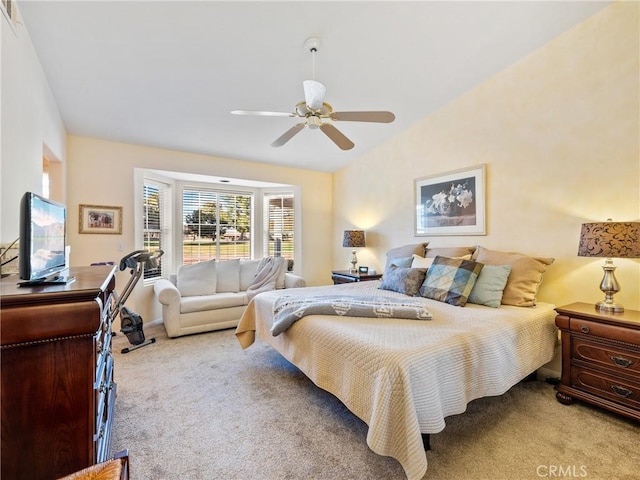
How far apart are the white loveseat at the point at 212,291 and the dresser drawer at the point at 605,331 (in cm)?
307

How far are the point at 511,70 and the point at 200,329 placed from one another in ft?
14.5

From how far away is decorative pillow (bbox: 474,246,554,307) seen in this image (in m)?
2.42

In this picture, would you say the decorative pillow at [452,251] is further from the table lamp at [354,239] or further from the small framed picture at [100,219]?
the small framed picture at [100,219]

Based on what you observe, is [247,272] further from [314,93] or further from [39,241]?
[39,241]

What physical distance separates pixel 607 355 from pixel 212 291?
401 centimetres

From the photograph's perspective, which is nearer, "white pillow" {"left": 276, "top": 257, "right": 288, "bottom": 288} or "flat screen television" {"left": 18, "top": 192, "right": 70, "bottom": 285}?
"flat screen television" {"left": 18, "top": 192, "right": 70, "bottom": 285}

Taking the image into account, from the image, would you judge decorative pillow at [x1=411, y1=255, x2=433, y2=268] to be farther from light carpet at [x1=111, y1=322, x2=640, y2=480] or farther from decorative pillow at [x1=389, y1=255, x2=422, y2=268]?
light carpet at [x1=111, y1=322, x2=640, y2=480]

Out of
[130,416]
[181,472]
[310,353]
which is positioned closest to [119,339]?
[130,416]

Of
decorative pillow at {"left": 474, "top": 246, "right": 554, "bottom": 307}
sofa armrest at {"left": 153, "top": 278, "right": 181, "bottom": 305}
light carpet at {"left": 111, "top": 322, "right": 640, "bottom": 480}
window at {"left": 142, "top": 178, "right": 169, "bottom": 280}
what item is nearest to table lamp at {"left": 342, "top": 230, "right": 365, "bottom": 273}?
decorative pillow at {"left": 474, "top": 246, "right": 554, "bottom": 307}

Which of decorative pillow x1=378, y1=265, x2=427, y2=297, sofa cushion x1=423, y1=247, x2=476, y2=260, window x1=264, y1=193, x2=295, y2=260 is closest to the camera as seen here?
decorative pillow x1=378, y1=265, x2=427, y2=297

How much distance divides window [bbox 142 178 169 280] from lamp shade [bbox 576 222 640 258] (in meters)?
4.69

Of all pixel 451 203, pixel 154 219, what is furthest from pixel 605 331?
pixel 154 219

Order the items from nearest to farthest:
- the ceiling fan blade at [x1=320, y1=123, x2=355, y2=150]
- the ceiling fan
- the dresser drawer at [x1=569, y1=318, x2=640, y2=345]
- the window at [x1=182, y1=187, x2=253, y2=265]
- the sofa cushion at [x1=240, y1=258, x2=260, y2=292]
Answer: the dresser drawer at [x1=569, y1=318, x2=640, y2=345] → the ceiling fan → the ceiling fan blade at [x1=320, y1=123, x2=355, y2=150] → the sofa cushion at [x1=240, y1=258, x2=260, y2=292] → the window at [x1=182, y1=187, x2=253, y2=265]

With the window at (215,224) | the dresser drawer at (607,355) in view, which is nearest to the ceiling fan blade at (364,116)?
the dresser drawer at (607,355)
